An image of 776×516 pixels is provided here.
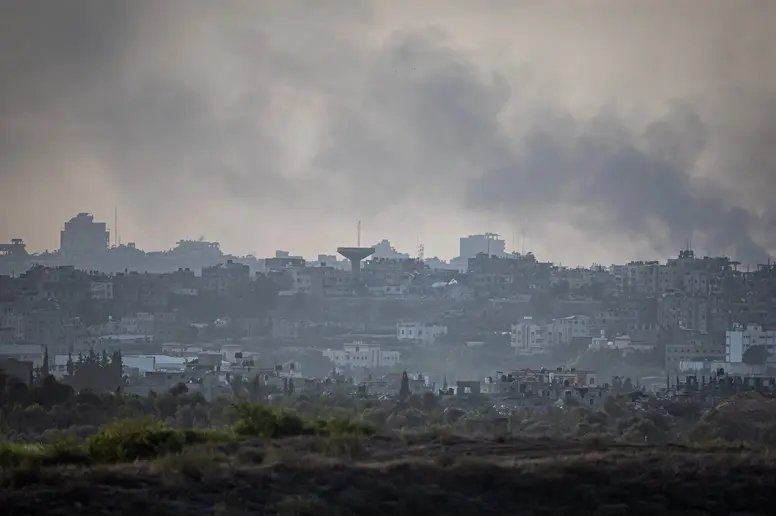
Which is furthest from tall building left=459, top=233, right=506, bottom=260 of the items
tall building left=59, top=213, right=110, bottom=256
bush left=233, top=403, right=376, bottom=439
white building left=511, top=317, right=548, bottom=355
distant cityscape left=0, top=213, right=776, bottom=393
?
bush left=233, top=403, right=376, bottom=439

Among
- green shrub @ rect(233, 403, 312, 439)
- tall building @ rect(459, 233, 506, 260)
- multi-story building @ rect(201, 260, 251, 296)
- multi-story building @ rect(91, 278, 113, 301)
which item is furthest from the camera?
tall building @ rect(459, 233, 506, 260)

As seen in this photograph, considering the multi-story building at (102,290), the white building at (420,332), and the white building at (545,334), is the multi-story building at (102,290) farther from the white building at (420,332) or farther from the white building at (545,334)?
the white building at (545,334)

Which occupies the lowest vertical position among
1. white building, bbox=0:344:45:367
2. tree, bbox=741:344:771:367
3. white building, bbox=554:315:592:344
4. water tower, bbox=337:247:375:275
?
white building, bbox=0:344:45:367

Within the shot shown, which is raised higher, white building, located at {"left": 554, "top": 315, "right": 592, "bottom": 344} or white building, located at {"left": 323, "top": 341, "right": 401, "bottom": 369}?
white building, located at {"left": 554, "top": 315, "right": 592, "bottom": 344}

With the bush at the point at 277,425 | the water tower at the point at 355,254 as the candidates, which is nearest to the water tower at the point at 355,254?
the water tower at the point at 355,254

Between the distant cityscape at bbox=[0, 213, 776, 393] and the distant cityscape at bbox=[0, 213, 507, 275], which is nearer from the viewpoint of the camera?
the distant cityscape at bbox=[0, 213, 776, 393]

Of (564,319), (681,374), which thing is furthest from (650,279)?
(681,374)

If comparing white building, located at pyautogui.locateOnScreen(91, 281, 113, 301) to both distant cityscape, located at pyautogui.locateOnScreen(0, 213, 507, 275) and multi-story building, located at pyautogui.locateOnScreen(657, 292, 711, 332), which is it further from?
multi-story building, located at pyautogui.locateOnScreen(657, 292, 711, 332)
